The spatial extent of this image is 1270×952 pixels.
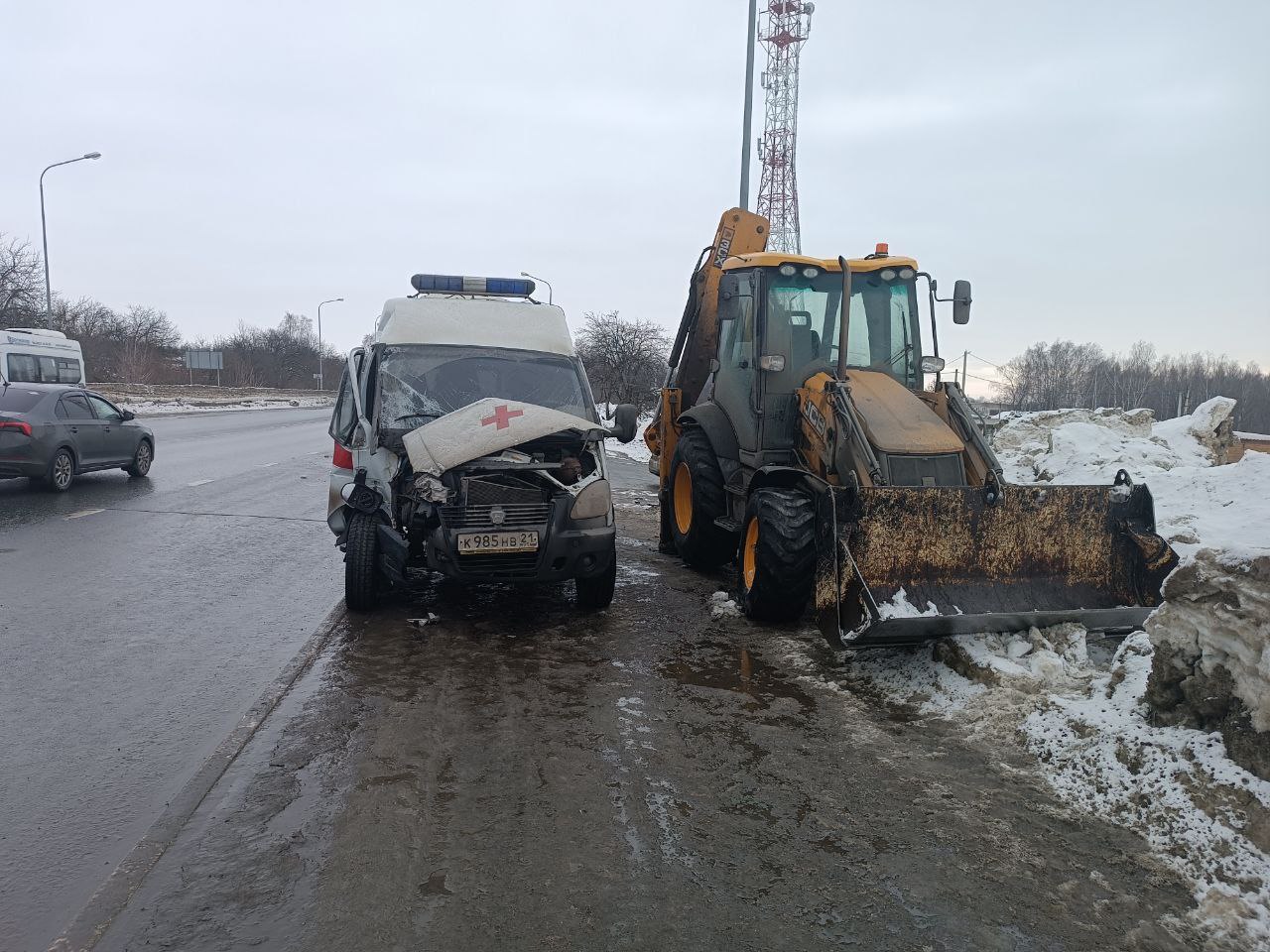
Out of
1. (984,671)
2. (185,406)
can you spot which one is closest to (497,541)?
(984,671)

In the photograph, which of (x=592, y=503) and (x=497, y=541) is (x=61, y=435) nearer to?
(x=497, y=541)

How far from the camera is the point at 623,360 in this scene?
32531 millimetres

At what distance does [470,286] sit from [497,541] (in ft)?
13.4

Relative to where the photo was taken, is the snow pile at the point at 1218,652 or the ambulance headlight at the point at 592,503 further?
the ambulance headlight at the point at 592,503

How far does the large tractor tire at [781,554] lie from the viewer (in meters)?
6.38

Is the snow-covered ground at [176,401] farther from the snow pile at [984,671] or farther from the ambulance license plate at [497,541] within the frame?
the snow pile at [984,671]

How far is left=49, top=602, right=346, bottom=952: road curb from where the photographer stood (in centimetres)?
292

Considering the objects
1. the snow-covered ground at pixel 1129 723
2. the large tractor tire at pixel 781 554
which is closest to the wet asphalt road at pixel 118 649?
the large tractor tire at pixel 781 554

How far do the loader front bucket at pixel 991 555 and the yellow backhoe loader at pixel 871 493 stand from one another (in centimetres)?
1

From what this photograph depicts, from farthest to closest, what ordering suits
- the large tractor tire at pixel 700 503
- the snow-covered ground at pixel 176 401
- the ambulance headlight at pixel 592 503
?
the snow-covered ground at pixel 176 401
the large tractor tire at pixel 700 503
the ambulance headlight at pixel 592 503

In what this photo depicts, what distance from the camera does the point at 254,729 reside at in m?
4.65

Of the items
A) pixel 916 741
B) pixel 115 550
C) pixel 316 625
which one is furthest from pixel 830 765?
pixel 115 550

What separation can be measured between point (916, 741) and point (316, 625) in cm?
440

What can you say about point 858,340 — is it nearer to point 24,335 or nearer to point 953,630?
point 953,630
